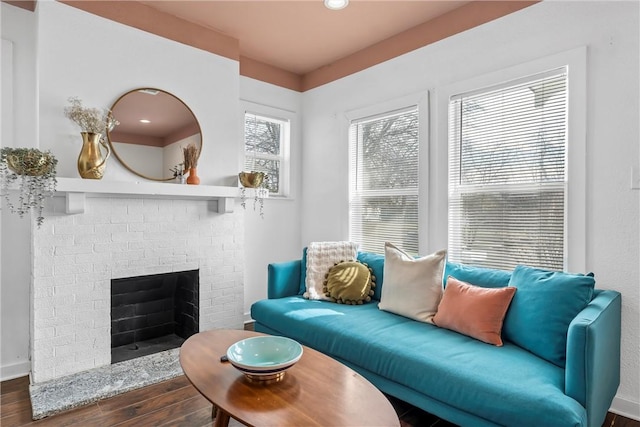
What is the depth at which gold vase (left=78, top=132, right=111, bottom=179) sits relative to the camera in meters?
2.46

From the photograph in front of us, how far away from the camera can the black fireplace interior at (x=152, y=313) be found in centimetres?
287

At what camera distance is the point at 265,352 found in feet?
5.22

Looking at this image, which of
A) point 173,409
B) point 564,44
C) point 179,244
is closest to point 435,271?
point 564,44

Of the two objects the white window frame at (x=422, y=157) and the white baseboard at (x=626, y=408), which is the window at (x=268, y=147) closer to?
the white window frame at (x=422, y=157)

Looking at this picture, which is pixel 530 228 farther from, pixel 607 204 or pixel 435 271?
pixel 435 271

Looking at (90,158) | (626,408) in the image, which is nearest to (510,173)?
(626,408)

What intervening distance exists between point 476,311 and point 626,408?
3.22 feet

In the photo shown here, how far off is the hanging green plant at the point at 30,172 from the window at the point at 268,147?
1.76m

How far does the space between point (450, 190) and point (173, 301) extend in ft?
8.41

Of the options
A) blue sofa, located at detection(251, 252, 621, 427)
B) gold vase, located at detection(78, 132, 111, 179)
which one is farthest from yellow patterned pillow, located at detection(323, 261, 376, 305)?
gold vase, located at detection(78, 132, 111, 179)

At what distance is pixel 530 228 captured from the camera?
2.41 m

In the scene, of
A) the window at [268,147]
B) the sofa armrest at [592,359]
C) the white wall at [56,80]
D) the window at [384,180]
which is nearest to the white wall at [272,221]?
the window at [268,147]

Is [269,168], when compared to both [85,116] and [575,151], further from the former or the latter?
[575,151]

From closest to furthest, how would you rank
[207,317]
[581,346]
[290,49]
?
[581,346], [207,317], [290,49]
